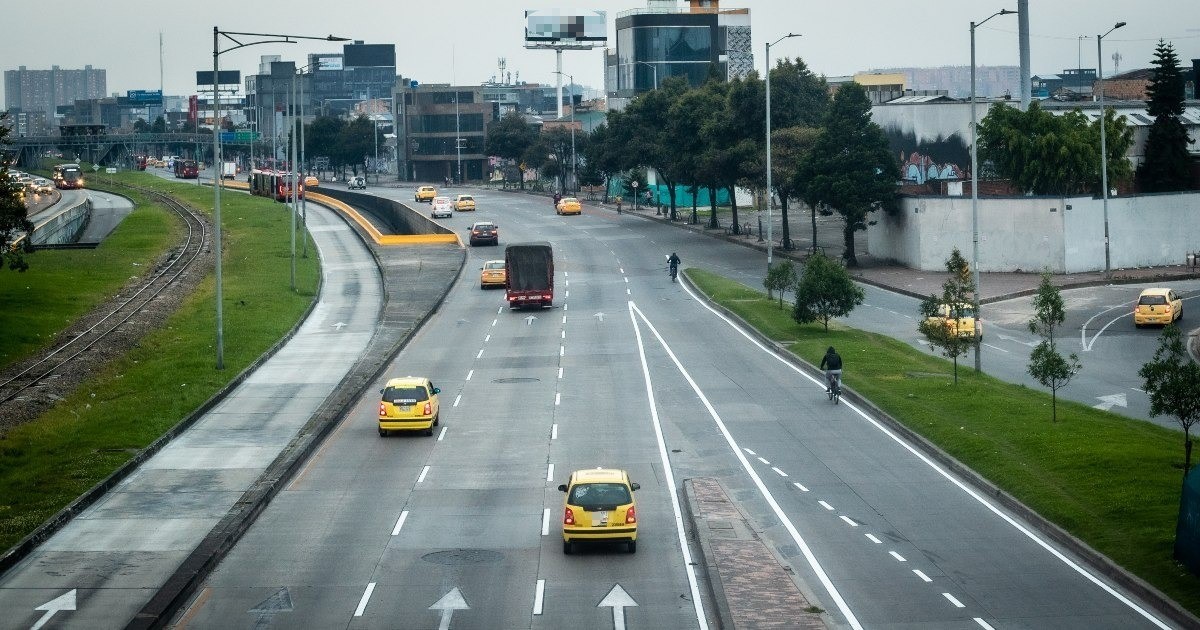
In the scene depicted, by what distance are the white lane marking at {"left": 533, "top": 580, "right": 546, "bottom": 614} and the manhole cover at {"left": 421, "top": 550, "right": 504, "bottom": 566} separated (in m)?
1.83

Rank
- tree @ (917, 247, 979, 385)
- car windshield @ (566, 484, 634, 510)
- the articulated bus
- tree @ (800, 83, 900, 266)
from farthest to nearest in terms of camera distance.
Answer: the articulated bus → tree @ (800, 83, 900, 266) → tree @ (917, 247, 979, 385) → car windshield @ (566, 484, 634, 510)

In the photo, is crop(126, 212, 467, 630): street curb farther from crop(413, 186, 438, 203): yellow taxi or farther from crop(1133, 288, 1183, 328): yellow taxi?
crop(413, 186, 438, 203): yellow taxi

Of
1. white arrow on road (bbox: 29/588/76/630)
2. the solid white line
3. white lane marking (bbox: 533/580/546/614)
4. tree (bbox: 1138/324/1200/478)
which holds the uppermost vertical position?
tree (bbox: 1138/324/1200/478)

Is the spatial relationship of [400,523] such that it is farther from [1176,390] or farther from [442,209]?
[442,209]

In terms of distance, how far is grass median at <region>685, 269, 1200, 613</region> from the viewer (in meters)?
27.0

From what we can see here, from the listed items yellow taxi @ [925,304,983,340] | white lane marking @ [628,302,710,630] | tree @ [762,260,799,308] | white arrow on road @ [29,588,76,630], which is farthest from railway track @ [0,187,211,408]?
yellow taxi @ [925,304,983,340]

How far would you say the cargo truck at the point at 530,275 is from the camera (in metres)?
67.2

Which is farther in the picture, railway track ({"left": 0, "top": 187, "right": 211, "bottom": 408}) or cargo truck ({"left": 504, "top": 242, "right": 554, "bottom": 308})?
cargo truck ({"left": 504, "top": 242, "right": 554, "bottom": 308})

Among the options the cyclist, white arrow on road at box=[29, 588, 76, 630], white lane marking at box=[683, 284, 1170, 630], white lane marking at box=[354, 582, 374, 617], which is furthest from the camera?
the cyclist

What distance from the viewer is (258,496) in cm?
3178

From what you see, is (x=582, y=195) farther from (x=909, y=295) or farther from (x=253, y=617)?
(x=253, y=617)

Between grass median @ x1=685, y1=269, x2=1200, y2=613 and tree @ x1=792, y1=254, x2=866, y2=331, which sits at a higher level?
tree @ x1=792, y1=254, x2=866, y2=331

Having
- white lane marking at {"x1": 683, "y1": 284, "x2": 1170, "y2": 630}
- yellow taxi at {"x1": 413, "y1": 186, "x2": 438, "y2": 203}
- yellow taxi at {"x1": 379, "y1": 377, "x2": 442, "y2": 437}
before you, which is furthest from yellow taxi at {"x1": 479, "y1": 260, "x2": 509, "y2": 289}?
yellow taxi at {"x1": 413, "y1": 186, "x2": 438, "y2": 203}

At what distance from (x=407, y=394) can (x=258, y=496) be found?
8427 mm
